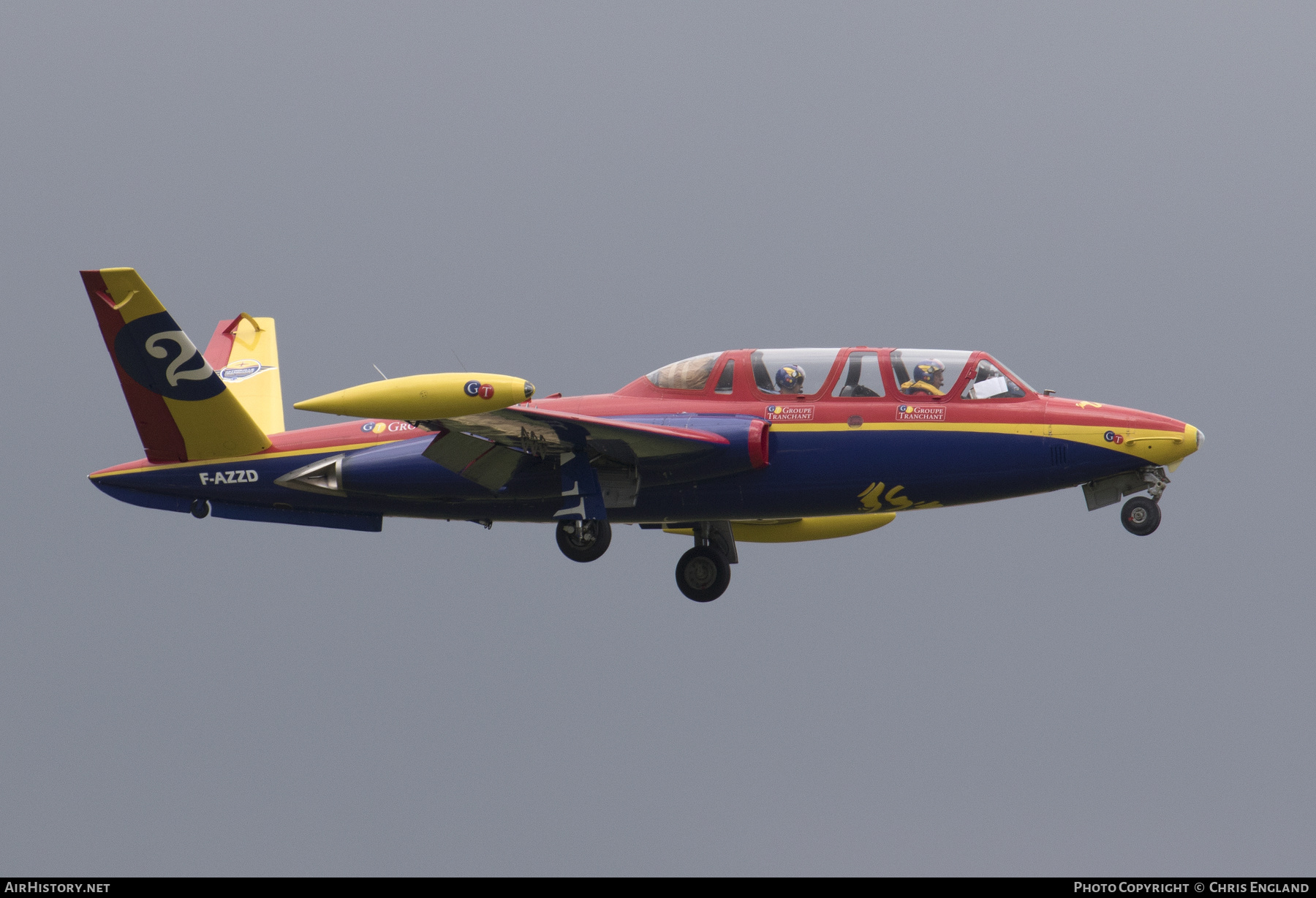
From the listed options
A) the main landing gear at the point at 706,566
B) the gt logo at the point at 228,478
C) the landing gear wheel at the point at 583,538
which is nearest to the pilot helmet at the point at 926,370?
the main landing gear at the point at 706,566

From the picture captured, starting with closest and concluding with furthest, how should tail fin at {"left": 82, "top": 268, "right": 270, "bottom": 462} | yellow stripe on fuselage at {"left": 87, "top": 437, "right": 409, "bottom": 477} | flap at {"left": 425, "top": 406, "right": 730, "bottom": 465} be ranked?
flap at {"left": 425, "top": 406, "right": 730, "bottom": 465} → tail fin at {"left": 82, "top": 268, "right": 270, "bottom": 462} → yellow stripe on fuselage at {"left": 87, "top": 437, "right": 409, "bottom": 477}

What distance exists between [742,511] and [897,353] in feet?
11.8

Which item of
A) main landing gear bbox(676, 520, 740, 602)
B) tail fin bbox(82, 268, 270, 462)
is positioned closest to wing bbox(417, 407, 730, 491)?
main landing gear bbox(676, 520, 740, 602)

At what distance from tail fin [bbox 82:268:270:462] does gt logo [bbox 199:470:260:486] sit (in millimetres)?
318

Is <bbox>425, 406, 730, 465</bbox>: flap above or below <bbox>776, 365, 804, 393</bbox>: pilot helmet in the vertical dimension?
below

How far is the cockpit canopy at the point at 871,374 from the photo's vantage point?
86.5 feet

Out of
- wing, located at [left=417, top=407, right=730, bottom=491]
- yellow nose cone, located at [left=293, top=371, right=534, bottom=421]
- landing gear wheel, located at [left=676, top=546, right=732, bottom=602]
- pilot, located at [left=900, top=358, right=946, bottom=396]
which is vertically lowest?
landing gear wheel, located at [left=676, top=546, right=732, bottom=602]

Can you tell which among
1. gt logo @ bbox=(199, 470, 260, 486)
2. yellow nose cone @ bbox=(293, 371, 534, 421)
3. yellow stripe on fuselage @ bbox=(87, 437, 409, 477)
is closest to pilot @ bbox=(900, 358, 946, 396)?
yellow nose cone @ bbox=(293, 371, 534, 421)

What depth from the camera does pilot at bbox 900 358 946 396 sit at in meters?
26.3

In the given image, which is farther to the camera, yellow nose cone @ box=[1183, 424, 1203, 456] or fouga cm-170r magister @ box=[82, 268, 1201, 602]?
fouga cm-170r magister @ box=[82, 268, 1201, 602]

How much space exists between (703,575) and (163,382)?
10.0 m

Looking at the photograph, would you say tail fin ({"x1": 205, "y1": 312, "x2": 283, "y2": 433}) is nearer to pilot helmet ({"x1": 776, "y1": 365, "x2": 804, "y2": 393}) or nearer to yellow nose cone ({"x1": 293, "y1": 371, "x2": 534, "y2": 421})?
yellow nose cone ({"x1": 293, "y1": 371, "x2": 534, "y2": 421})

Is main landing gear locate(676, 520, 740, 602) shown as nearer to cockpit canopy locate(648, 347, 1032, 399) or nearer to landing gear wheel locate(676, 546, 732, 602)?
landing gear wheel locate(676, 546, 732, 602)

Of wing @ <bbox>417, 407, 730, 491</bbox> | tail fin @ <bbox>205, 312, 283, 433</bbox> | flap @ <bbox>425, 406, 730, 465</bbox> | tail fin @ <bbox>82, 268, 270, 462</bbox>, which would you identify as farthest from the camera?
tail fin @ <bbox>205, 312, 283, 433</bbox>
